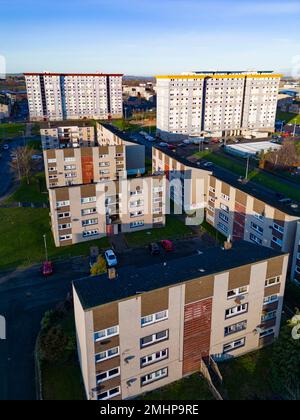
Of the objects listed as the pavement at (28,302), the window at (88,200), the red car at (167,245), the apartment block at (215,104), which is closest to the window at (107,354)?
the pavement at (28,302)

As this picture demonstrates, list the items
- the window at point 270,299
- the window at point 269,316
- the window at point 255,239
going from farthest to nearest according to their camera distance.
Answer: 1. the window at point 255,239
2. the window at point 269,316
3. the window at point 270,299

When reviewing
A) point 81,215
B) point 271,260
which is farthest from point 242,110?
point 271,260

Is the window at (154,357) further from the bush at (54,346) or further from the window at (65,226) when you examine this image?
the window at (65,226)

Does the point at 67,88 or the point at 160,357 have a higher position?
the point at 67,88

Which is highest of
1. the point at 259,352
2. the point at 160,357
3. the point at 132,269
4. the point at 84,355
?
the point at 132,269

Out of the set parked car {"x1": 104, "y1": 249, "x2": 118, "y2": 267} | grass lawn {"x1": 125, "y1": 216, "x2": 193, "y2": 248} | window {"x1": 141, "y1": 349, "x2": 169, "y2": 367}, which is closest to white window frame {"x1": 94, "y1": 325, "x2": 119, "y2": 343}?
window {"x1": 141, "y1": 349, "x2": 169, "y2": 367}

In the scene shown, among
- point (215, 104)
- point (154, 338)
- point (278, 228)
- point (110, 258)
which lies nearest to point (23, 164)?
point (110, 258)
